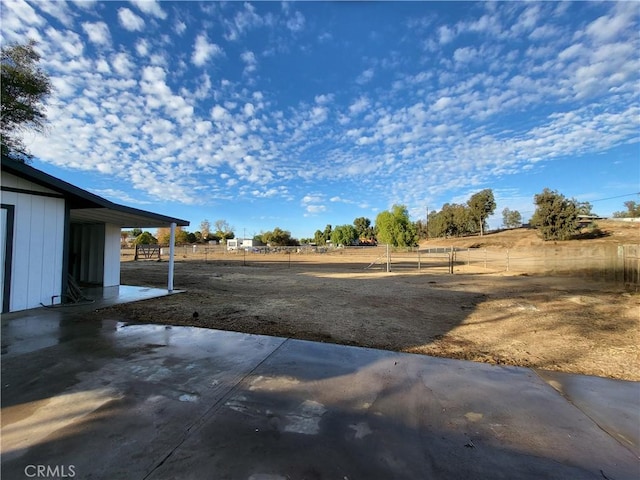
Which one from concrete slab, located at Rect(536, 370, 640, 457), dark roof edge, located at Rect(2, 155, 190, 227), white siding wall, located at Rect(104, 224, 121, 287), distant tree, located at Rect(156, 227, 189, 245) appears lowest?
concrete slab, located at Rect(536, 370, 640, 457)

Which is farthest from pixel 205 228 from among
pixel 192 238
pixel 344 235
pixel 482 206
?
pixel 482 206

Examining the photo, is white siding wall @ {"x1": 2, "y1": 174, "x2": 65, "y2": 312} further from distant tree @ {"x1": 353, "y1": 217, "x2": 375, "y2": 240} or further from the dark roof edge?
distant tree @ {"x1": 353, "y1": 217, "x2": 375, "y2": 240}

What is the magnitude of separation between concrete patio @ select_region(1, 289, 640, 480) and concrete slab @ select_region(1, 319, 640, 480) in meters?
0.01

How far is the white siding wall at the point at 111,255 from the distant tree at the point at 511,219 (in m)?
83.3

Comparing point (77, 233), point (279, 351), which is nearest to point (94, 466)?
point (279, 351)

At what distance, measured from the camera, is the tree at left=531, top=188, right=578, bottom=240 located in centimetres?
3666

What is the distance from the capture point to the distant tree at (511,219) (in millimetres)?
73188

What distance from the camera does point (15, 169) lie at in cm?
593

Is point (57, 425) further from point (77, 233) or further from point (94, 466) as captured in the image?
point (77, 233)

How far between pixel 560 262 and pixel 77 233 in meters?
24.2

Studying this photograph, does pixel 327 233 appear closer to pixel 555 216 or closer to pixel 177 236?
pixel 177 236

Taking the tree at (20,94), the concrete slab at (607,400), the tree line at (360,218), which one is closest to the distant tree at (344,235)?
the tree line at (360,218)

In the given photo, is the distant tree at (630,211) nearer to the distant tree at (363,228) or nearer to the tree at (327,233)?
the distant tree at (363,228)

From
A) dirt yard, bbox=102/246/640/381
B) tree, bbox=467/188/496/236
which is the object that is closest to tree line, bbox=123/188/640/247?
tree, bbox=467/188/496/236
